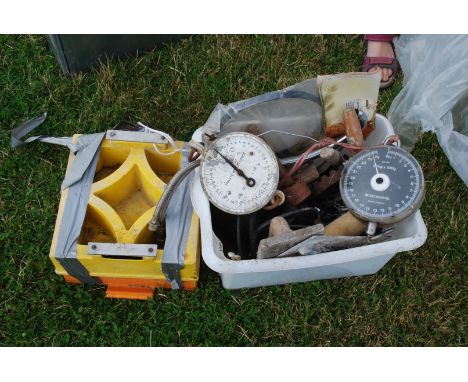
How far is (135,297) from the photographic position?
1635 millimetres

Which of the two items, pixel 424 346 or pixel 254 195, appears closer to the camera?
pixel 254 195

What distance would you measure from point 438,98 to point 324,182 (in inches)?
19.6

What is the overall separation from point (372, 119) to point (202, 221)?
0.49m

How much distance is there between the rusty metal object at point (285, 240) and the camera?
4.27 feet

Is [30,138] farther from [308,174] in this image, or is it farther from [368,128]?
[368,128]

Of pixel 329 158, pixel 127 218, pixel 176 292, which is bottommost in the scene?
pixel 176 292

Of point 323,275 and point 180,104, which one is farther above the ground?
point 180,104

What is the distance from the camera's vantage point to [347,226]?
135cm

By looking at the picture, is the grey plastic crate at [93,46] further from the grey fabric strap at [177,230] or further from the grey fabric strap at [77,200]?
the grey fabric strap at [177,230]

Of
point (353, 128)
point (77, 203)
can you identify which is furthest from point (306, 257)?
point (77, 203)

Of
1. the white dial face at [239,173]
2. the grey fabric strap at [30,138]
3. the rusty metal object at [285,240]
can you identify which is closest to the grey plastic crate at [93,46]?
the grey fabric strap at [30,138]

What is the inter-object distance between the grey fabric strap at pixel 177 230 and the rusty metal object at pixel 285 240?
0.26m
